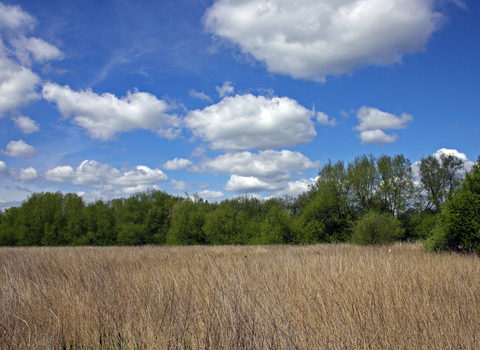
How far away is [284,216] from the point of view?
36500mm

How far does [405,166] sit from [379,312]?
3985 centimetres

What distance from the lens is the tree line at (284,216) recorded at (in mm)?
35500

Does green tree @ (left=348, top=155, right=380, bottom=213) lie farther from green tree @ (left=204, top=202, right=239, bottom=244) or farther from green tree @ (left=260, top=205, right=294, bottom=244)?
green tree @ (left=204, top=202, right=239, bottom=244)

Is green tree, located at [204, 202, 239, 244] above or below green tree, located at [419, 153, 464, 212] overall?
below

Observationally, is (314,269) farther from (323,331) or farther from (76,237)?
(76,237)

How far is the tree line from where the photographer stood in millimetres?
35500

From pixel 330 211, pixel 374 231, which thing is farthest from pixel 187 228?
pixel 374 231

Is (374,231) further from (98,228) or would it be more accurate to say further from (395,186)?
(98,228)

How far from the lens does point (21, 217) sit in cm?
4719

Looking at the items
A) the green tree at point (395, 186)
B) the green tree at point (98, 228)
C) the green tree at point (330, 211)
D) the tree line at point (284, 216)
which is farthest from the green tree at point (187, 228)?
the green tree at point (395, 186)

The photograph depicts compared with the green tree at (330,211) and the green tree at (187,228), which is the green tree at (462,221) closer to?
the green tree at (330,211)

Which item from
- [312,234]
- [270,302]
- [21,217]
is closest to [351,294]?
[270,302]

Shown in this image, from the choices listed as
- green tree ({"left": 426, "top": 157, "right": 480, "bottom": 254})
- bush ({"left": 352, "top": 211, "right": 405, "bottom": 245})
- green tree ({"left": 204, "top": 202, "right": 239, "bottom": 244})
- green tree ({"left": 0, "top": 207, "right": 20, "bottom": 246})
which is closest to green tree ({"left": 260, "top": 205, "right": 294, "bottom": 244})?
green tree ({"left": 204, "top": 202, "right": 239, "bottom": 244})

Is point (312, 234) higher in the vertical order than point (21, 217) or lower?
lower
